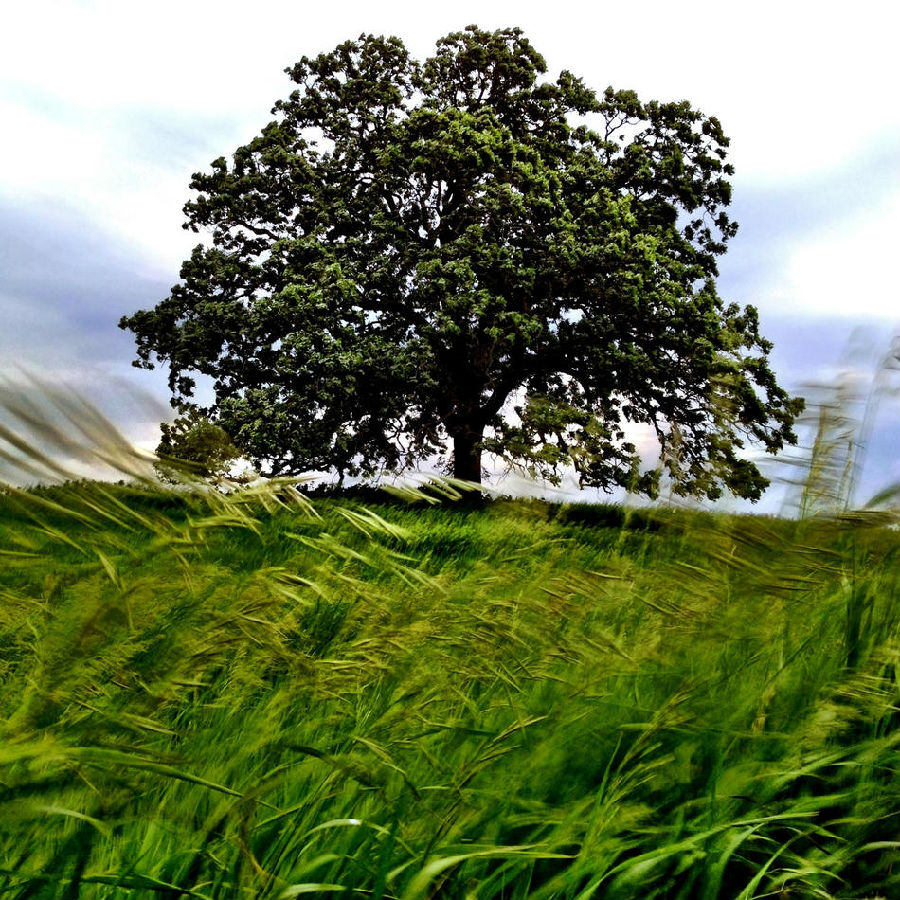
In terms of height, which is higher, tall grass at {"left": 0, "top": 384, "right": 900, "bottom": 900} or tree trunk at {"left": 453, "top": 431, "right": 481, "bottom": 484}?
tree trunk at {"left": 453, "top": 431, "right": 481, "bottom": 484}

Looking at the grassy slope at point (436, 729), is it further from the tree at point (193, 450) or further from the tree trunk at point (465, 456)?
the tree trunk at point (465, 456)

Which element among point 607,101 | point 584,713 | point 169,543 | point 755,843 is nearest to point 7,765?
point 169,543

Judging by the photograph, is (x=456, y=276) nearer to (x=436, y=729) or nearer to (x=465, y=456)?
(x=465, y=456)

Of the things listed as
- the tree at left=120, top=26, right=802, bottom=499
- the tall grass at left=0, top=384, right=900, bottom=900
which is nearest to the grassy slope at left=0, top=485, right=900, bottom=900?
the tall grass at left=0, top=384, right=900, bottom=900

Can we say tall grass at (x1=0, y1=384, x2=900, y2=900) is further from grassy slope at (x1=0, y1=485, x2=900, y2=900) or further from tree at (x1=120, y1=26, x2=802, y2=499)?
tree at (x1=120, y1=26, x2=802, y2=499)

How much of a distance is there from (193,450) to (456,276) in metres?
12.4

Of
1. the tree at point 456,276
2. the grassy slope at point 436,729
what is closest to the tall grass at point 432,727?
the grassy slope at point 436,729

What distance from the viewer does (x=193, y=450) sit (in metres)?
1.43

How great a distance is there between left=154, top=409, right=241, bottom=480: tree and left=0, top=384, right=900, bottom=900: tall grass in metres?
0.05

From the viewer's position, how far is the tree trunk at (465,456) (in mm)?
15492

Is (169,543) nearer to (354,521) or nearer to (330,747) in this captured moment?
(354,521)

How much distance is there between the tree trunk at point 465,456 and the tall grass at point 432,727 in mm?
12955

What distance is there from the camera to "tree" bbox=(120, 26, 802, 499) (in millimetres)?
13617

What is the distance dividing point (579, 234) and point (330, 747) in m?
13.5
